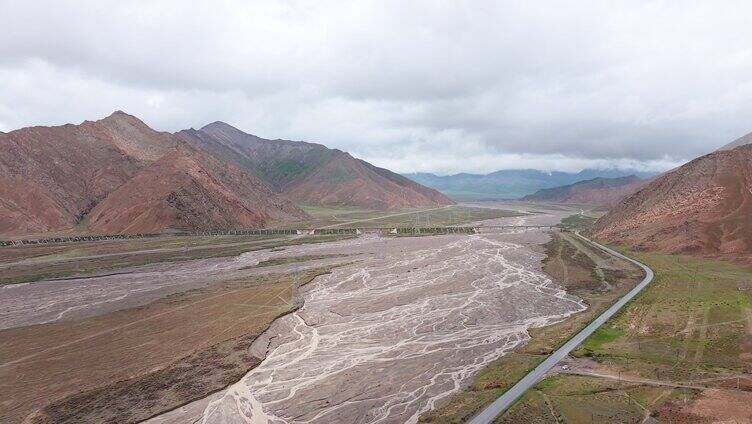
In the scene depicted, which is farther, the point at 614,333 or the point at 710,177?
the point at 710,177

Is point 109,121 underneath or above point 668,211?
above

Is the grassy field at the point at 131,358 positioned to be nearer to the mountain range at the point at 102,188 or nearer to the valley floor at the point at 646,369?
the valley floor at the point at 646,369

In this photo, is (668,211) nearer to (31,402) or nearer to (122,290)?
(122,290)

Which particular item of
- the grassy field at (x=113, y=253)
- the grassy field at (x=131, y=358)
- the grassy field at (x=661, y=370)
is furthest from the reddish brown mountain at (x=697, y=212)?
the grassy field at (x=131, y=358)

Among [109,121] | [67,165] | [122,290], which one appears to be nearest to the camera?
[122,290]

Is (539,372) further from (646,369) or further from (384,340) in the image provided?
(384,340)

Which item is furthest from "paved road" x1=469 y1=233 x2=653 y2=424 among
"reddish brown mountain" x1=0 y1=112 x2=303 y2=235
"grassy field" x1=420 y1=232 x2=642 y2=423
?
"reddish brown mountain" x1=0 y1=112 x2=303 y2=235

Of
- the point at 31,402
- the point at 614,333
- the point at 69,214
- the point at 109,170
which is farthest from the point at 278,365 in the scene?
the point at 109,170
